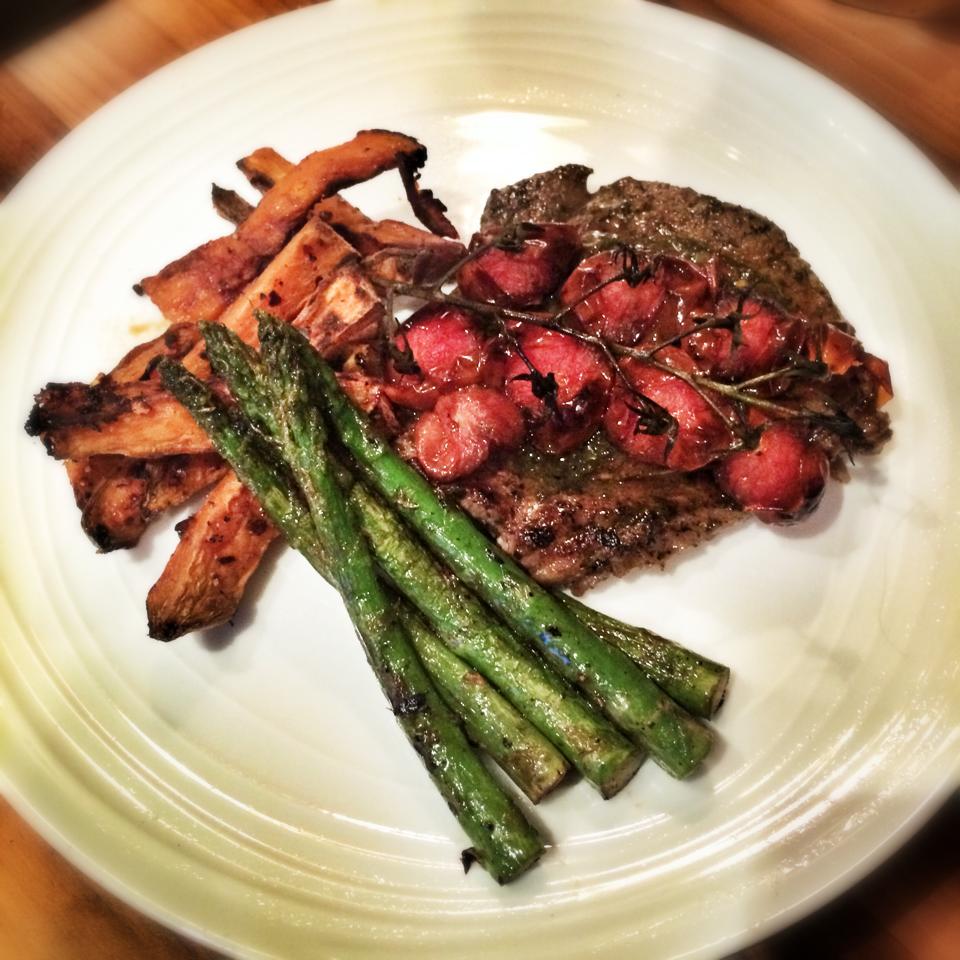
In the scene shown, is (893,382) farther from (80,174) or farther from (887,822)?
(80,174)

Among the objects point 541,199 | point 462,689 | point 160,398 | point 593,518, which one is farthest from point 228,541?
point 541,199

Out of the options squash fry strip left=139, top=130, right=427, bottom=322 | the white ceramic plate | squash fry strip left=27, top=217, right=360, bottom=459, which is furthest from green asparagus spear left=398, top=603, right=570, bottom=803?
squash fry strip left=139, top=130, right=427, bottom=322

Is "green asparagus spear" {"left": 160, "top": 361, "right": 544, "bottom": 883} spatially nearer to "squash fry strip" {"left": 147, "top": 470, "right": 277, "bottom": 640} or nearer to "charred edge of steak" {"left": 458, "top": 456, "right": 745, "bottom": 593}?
"squash fry strip" {"left": 147, "top": 470, "right": 277, "bottom": 640}

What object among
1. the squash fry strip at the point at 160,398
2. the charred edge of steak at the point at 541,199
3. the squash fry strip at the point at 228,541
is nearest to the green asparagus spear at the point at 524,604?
the squash fry strip at the point at 228,541

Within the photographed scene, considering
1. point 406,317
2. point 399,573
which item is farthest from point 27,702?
point 406,317

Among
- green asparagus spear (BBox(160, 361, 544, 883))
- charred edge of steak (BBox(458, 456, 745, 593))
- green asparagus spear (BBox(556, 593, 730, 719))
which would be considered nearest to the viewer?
green asparagus spear (BBox(160, 361, 544, 883))

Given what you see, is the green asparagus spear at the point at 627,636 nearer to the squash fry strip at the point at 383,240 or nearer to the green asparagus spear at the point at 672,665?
the green asparagus spear at the point at 672,665

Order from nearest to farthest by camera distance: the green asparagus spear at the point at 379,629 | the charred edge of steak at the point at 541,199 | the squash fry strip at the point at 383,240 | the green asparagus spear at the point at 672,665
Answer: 1. the green asparagus spear at the point at 379,629
2. the green asparagus spear at the point at 672,665
3. the squash fry strip at the point at 383,240
4. the charred edge of steak at the point at 541,199
